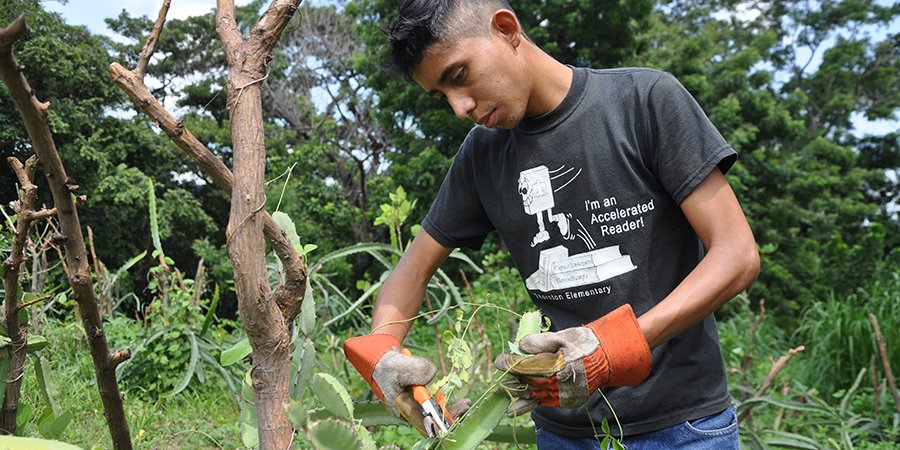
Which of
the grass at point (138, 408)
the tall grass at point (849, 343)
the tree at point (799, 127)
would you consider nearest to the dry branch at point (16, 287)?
the grass at point (138, 408)

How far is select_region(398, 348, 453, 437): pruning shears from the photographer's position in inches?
42.6

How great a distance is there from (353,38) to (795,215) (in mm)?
7784

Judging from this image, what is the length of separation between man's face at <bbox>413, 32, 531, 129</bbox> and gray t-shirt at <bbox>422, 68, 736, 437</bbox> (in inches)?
4.3

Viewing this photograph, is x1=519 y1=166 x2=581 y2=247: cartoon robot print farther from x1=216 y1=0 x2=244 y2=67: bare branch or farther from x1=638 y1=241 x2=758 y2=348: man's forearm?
x1=216 y1=0 x2=244 y2=67: bare branch

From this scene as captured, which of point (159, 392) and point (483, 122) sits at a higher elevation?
point (483, 122)

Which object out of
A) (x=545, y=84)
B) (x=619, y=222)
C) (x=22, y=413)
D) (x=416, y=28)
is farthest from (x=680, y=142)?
(x=22, y=413)

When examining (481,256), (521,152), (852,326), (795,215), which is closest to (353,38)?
(481,256)

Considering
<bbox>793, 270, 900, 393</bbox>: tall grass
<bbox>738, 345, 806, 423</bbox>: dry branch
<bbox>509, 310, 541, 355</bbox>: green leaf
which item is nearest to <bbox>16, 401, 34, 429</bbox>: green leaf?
<bbox>509, 310, 541, 355</bbox>: green leaf

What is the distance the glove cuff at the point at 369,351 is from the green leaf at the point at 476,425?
245 mm

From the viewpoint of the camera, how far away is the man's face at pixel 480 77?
128cm

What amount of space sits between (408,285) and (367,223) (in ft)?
28.6

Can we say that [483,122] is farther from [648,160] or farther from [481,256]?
[481,256]

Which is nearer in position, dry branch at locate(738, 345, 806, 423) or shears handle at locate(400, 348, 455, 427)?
shears handle at locate(400, 348, 455, 427)

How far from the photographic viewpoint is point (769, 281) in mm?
9883
